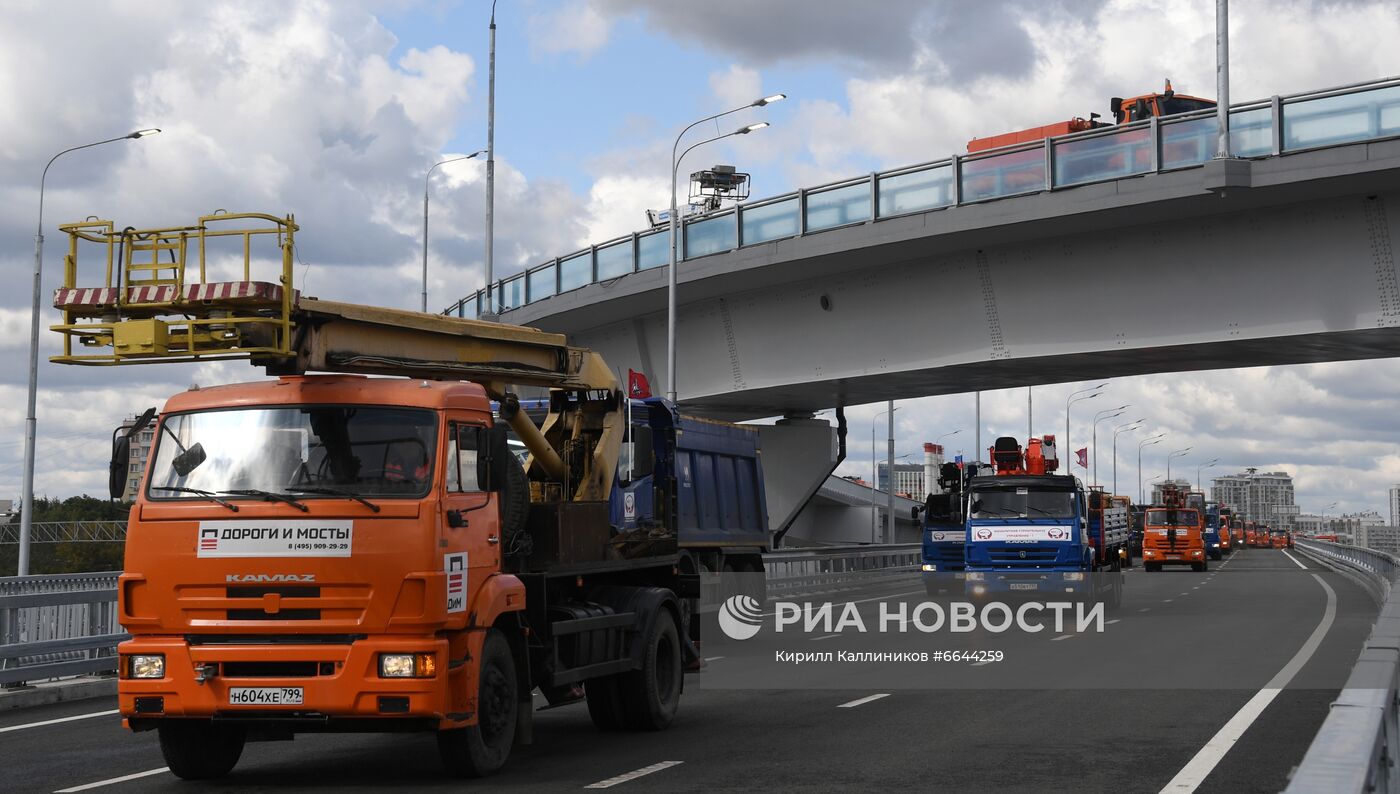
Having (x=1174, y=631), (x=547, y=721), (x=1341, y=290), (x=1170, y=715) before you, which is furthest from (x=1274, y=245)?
(x=547, y=721)

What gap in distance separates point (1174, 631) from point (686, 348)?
14466 mm

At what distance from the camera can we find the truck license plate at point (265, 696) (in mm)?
9156

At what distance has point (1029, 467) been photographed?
31.7m

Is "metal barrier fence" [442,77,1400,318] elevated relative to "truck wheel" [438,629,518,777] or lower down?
elevated

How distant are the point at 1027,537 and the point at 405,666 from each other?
18.5 m

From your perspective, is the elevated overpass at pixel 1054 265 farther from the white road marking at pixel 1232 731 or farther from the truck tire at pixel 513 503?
the truck tire at pixel 513 503

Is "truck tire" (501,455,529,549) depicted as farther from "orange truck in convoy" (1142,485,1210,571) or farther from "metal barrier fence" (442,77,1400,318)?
"orange truck in convoy" (1142,485,1210,571)

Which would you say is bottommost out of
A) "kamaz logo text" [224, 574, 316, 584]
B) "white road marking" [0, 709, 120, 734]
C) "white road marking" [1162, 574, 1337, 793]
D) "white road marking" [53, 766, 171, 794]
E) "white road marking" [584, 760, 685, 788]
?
"white road marking" [0, 709, 120, 734]

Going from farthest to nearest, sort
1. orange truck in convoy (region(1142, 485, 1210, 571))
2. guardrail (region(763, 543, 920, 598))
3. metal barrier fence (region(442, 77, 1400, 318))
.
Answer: orange truck in convoy (region(1142, 485, 1210, 571)) → guardrail (region(763, 543, 920, 598)) → metal barrier fence (region(442, 77, 1400, 318))

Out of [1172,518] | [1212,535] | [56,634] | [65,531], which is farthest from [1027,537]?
[1212,535]

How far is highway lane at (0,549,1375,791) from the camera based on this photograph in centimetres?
998

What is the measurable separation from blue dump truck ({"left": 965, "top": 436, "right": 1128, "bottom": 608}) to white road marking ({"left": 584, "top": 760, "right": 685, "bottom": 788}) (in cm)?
1633

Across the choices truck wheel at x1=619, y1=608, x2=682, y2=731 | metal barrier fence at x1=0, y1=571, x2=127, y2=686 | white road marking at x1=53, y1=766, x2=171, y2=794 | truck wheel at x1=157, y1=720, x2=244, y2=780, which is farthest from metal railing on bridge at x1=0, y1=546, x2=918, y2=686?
truck wheel at x1=619, y1=608, x2=682, y2=731

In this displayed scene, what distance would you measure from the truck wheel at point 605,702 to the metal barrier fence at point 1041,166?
15282 mm
